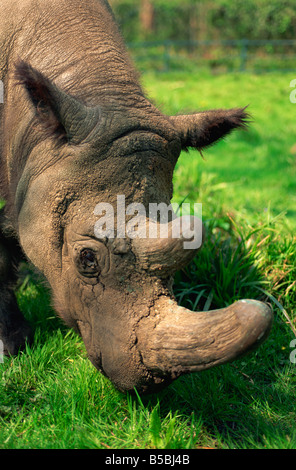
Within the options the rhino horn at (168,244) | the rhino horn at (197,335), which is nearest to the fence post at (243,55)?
the rhino horn at (168,244)

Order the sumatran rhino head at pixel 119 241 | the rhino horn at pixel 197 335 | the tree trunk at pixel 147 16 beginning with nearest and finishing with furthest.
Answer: the rhino horn at pixel 197 335 < the sumatran rhino head at pixel 119 241 < the tree trunk at pixel 147 16

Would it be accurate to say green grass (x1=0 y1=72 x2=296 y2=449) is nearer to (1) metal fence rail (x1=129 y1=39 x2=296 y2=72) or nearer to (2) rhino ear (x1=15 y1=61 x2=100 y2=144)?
(2) rhino ear (x1=15 y1=61 x2=100 y2=144)

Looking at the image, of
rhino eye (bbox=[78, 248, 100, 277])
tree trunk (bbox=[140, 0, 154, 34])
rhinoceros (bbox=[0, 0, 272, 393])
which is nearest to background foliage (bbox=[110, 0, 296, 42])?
tree trunk (bbox=[140, 0, 154, 34])

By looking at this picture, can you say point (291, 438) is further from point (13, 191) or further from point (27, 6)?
point (27, 6)

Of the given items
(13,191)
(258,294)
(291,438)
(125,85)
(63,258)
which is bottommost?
(291,438)

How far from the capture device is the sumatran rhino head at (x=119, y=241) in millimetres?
2684

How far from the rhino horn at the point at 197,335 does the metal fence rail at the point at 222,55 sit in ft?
59.1

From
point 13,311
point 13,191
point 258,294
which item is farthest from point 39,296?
point 258,294

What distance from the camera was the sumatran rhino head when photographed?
8.80 feet

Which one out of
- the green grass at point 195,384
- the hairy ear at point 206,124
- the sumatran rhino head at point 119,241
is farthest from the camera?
the hairy ear at point 206,124

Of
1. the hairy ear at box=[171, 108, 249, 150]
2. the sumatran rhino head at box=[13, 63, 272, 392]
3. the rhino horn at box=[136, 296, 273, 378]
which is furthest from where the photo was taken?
the hairy ear at box=[171, 108, 249, 150]

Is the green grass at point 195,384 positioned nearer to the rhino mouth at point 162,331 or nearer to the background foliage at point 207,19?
the rhino mouth at point 162,331

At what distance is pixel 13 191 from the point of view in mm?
3697

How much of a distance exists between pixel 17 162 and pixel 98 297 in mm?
1175
